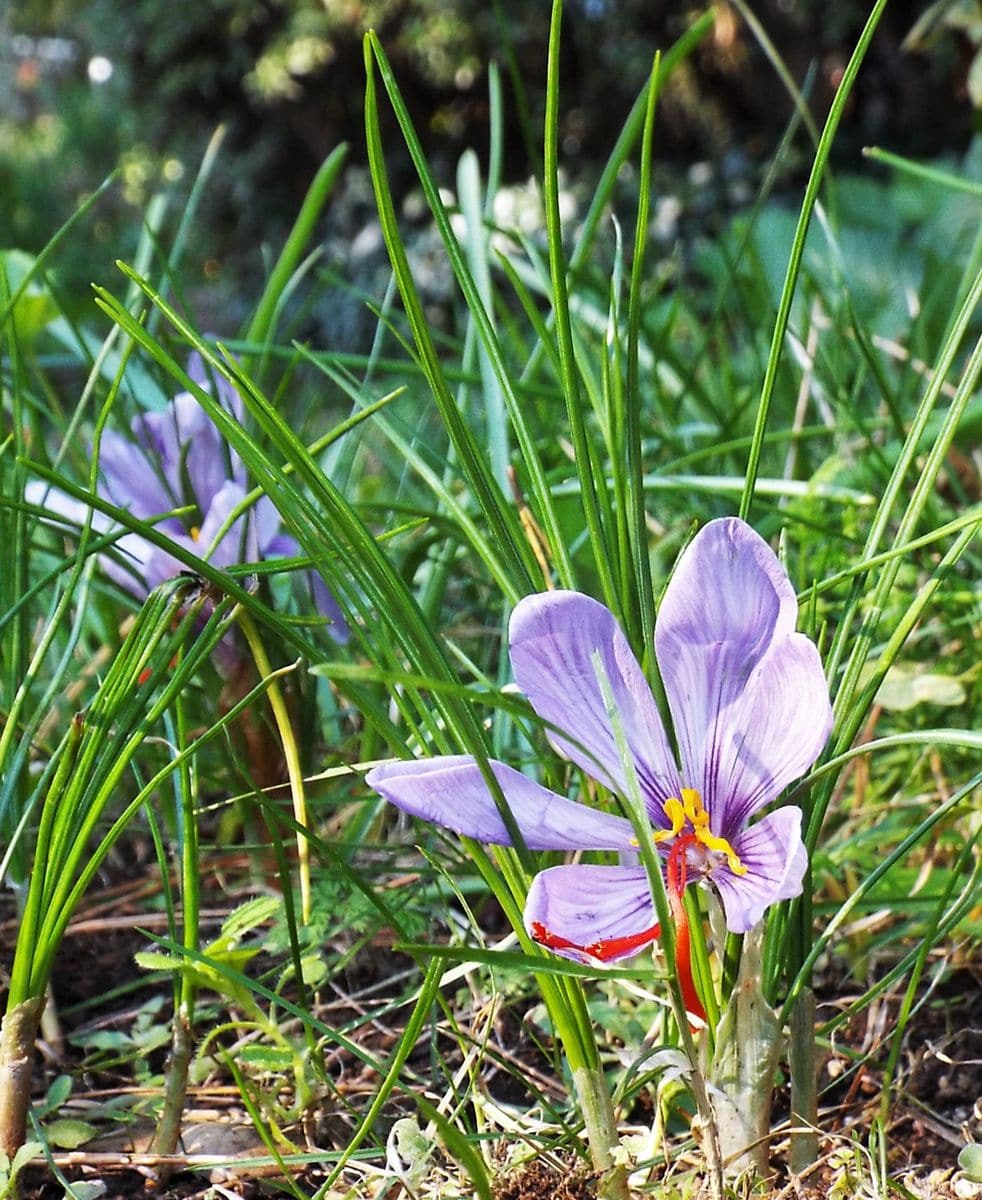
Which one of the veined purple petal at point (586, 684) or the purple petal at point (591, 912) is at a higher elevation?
the veined purple petal at point (586, 684)

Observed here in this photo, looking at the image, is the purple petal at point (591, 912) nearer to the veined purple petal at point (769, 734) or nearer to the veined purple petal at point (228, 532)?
the veined purple petal at point (769, 734)

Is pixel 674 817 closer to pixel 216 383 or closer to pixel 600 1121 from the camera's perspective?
pixel 600 1121

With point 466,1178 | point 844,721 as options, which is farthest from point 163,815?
point 844,721

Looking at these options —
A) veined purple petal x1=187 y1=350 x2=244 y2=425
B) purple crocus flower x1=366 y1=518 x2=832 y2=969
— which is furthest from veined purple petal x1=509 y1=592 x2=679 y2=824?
veined purple petal x1=187 y1=350 x2=244 y2=425

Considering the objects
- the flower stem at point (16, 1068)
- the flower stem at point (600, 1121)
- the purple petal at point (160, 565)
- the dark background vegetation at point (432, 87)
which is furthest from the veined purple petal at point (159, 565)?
the dark background vegetation at point (432, 87)

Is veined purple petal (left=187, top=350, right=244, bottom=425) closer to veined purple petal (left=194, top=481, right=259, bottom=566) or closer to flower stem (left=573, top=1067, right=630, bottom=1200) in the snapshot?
veined purple petal (left=194, top=481, right=259, bottom=566)

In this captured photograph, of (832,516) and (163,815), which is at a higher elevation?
(832,516)

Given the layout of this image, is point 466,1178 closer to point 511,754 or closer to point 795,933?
point 795,933
